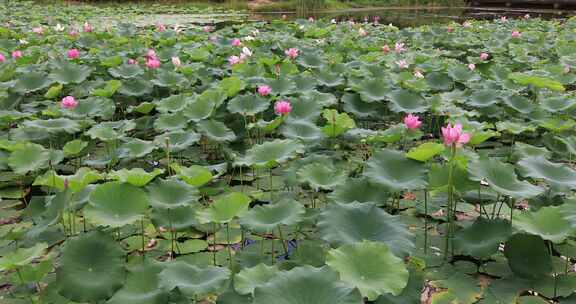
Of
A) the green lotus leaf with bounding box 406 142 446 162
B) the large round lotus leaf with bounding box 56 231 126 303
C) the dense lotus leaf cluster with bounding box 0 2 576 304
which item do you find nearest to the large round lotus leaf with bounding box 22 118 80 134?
the dense lotus leaf cluster with bounding box 0 2 576 304

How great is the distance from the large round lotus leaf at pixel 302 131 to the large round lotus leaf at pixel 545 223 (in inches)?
43.2

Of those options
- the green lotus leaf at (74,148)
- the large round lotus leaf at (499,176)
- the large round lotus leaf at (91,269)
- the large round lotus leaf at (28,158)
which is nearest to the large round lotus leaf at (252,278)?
the large round lotus leaf at (91,269)

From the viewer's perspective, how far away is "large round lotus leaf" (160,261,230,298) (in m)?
1.38

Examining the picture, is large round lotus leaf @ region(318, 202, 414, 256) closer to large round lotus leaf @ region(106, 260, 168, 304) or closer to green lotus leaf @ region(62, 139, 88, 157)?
large round lotus leaf @ region(106, 260, 168, 304)

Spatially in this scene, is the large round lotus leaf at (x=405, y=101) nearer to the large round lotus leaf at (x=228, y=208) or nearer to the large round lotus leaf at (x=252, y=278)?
the large round lotus leaf at (x=228, y=208)

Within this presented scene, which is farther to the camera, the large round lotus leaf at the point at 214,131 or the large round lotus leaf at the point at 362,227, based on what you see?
the large round lotus leaf at the point at 214,131

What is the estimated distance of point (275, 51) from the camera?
17.5 feet

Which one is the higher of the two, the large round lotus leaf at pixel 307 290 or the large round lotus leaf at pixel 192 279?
the large round lotus leaf at pixel 307 290

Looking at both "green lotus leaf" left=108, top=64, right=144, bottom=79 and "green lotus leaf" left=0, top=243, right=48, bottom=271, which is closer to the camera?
"green lotus leaf" left=0, top=243, right=48, bottom=271

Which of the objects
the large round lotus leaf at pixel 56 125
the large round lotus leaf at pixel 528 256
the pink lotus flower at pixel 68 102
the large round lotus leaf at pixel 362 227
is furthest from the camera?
the pink lotus flower at pixel 68 102

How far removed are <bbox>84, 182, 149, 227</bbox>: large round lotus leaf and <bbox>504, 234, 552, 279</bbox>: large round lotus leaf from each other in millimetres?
1337

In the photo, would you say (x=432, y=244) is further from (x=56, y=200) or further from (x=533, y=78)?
(x=533, y=78)

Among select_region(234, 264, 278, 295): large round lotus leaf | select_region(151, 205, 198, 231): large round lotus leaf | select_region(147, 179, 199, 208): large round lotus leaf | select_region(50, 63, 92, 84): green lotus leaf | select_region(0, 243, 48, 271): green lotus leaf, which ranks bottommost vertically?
select_region(234, 264, 278, 295): large round lotus leaf

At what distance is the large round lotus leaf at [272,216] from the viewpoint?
1663mm
